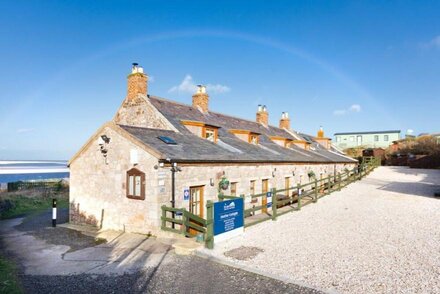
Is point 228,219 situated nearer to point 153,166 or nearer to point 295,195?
point 153,166

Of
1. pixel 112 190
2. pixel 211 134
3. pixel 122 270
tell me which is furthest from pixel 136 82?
pixel 122 270

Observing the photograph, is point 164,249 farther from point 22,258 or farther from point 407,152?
point 407,152

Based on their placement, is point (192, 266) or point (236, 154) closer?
point (192, 266)

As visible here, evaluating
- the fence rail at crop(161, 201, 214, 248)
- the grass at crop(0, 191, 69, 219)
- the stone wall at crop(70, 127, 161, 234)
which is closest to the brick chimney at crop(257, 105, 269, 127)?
the grass at crop(0, 191, 69, 219)

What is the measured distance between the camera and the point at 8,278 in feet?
25.4

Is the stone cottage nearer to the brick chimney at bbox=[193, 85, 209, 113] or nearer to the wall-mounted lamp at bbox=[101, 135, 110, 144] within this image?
the wall-mounted lamp at bbox=[101, 135, 110, 144]

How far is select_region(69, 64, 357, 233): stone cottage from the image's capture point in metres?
11.7

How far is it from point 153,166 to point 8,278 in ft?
18.0

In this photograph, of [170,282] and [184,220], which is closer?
[170,282]

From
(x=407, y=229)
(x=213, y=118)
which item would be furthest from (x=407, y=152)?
(x=407, y=229)

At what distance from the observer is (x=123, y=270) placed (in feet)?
26.5

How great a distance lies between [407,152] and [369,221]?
4508cm

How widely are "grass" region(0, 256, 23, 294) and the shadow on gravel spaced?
194cm

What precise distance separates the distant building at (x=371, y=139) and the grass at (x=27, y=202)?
59401 mm
